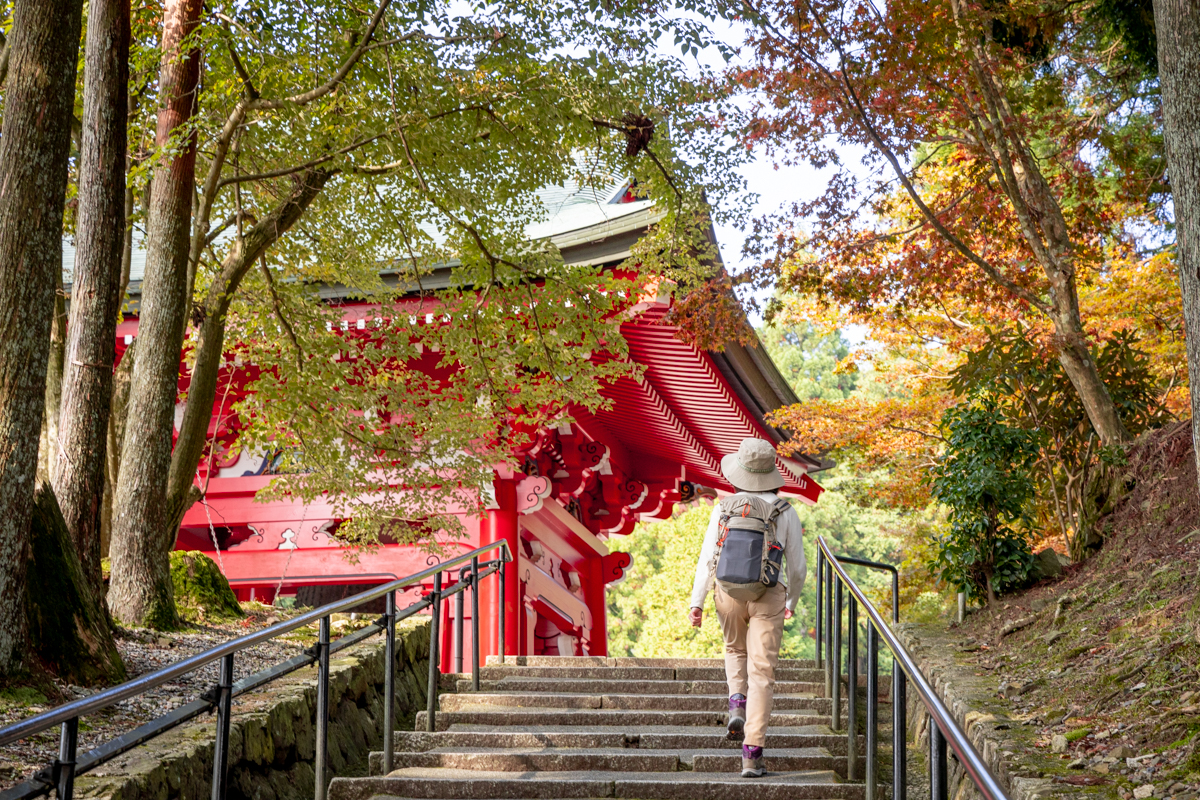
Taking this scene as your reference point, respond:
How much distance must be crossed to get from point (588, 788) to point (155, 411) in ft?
9.75

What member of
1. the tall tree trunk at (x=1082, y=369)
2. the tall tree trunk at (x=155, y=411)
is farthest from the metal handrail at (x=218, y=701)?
the tall tree trunk at (x=1082, y=369)

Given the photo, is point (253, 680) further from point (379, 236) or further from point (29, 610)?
point (379, 236)

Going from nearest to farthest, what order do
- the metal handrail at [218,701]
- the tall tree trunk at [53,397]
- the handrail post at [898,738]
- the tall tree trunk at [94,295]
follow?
the metal handrail at [218,701], the handrail post at [898,738], the tall tree trunk at [94,295], the tall tree trunk at [53,397]

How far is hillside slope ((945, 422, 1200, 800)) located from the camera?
129 inches

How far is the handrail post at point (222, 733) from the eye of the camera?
8.74ft

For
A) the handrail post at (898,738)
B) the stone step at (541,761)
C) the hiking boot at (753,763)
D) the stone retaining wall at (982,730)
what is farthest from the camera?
the stone step at (541,761)

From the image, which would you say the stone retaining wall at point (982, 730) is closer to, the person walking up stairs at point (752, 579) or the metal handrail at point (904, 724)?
the metal handrail at point (904, 724)

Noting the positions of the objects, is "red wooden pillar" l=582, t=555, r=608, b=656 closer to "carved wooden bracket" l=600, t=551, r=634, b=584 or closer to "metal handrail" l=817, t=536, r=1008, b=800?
"carved wooden bracket" l=600, t=551, r=634, b=584

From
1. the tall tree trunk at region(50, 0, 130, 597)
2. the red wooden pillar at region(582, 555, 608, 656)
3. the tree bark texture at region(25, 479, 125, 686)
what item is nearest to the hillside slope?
the tree bark texture at region(25, 479, 125, 686)

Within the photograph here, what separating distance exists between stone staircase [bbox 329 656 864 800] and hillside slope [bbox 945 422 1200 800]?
0.91 metres

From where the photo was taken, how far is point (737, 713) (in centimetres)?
420

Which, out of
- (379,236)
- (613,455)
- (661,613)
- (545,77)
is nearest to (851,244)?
(545,77)

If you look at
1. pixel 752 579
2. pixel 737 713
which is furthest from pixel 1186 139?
pixel 737 713

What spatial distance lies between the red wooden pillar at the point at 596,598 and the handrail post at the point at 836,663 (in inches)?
352
